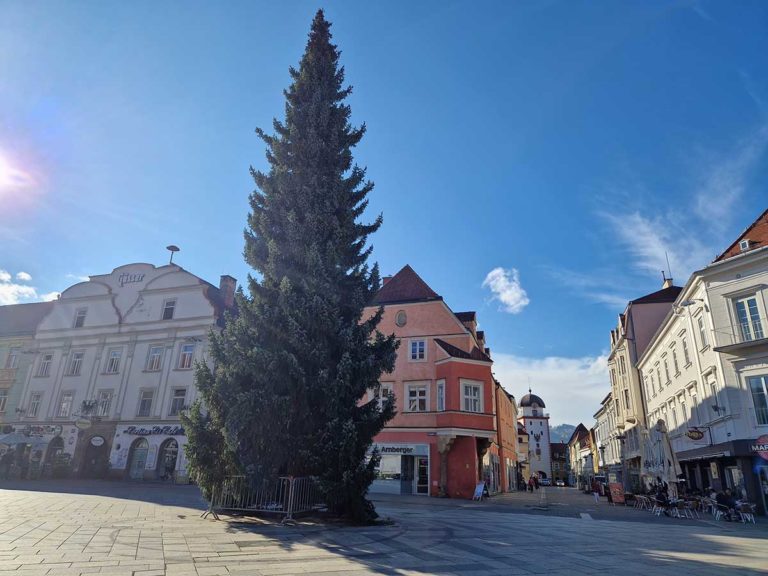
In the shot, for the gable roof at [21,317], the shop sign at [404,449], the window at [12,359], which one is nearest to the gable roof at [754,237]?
the shop sign at [404,449]

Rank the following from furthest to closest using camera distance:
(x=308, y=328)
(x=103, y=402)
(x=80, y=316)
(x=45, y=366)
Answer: (x=80, y=316) < (x=45, y=366) < (x=103, y=402) < (x=308, y=328)

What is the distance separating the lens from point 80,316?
3981 cm

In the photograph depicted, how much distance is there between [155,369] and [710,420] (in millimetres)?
36039

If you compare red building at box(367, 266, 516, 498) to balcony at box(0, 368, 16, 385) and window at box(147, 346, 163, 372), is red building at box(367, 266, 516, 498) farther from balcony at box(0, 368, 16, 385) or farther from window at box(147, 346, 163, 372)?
balcony at box(0, 368, 16, 385)

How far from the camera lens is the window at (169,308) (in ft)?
121

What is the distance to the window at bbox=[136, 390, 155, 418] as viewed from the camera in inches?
1356

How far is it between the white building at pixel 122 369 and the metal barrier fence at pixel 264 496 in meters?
21.2

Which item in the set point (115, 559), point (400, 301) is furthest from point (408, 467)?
point (115, 559)

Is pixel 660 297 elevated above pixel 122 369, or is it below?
above

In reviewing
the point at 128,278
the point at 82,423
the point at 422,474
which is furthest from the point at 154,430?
the point at 422,474

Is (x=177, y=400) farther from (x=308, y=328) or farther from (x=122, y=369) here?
(x=308, y=328)

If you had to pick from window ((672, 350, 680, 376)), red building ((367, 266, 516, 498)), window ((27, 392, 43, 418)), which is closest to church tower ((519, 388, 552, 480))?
window ((672, 350, 680, 376))

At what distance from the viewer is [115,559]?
7.16 m

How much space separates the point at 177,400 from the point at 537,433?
293 ft
